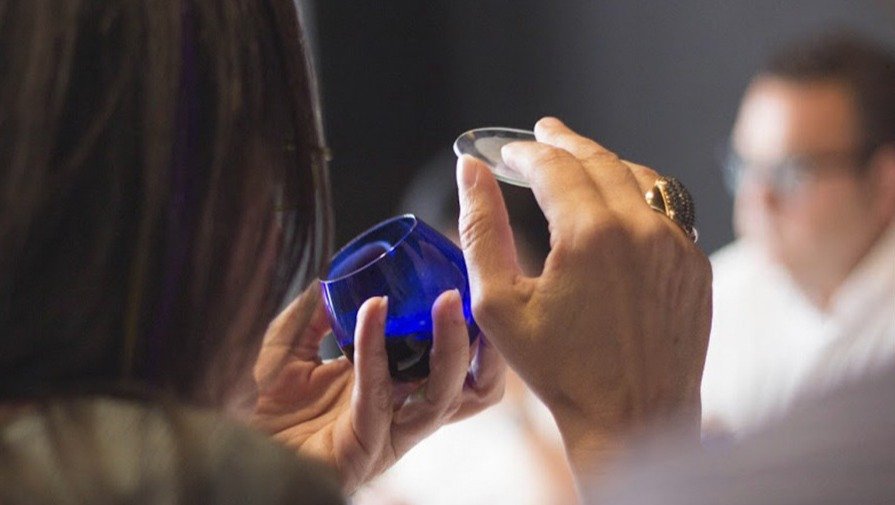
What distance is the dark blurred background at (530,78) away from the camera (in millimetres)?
3391

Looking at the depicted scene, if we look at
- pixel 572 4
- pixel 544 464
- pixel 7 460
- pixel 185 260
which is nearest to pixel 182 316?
pixel 185 260

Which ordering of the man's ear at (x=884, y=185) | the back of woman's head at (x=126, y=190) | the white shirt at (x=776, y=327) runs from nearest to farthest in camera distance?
the back of woman's head at (x=126, y=190) < the white shirt at (x=776, y=327) < the man's ear at (x=884, y=185)

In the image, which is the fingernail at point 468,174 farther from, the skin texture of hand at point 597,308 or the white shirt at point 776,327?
the white shirt at point 776,327

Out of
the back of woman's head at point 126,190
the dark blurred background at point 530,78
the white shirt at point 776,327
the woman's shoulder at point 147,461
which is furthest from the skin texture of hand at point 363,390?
the dark blurred background at point 530,78

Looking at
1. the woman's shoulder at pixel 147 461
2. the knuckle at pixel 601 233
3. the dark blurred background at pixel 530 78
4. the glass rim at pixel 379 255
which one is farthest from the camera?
the dark blurred background at pixel 530 78

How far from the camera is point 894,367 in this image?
0.51 m

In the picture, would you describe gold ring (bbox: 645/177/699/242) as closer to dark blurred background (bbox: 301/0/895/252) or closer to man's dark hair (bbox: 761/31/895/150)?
man's dark hair (bbox: 761/31/895/150)

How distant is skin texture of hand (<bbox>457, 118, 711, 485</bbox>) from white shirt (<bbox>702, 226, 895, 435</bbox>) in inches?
62.2

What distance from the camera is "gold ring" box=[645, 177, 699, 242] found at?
97 centimetres

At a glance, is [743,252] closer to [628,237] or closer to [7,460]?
[628,237]

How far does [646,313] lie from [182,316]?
1.20ft

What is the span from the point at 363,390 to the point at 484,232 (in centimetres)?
20

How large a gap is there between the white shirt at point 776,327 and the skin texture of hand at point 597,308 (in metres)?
1.58

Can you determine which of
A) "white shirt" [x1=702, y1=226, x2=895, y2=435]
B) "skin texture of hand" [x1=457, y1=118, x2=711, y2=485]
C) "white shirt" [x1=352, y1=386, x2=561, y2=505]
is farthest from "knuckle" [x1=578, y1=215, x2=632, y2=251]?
"white shirt" [x1=702, y1=226, x2=895, y2=435]
